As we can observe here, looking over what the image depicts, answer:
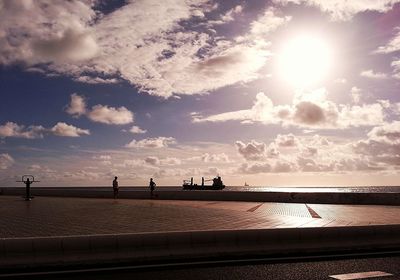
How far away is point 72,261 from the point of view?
927 cm

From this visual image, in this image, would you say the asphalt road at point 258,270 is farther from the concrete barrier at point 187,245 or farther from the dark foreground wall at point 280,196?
the dark foreground wall at point 280,196

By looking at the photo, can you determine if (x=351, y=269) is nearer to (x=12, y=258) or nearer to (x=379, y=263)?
(x=379, y=263)

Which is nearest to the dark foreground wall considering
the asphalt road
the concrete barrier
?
the concrete barrier

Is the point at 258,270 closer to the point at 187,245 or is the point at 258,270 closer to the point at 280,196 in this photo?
the point at 187,245

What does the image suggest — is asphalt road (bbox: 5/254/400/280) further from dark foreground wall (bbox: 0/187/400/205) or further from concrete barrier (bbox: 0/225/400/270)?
dark foreground wall (bbox: 0/187/400/205)

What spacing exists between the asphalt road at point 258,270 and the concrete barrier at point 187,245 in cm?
79

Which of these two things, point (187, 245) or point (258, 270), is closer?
point (258, 270)

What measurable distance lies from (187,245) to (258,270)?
1.88m

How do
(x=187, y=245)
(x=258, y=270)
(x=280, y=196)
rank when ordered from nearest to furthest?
(x=258, y=270) < (x=187, y=245) < (x=280, y=196)

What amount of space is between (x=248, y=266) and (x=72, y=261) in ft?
11.4

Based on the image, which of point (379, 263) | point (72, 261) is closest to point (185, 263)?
point (72, 261)

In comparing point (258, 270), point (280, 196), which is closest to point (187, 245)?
point (258, 270)

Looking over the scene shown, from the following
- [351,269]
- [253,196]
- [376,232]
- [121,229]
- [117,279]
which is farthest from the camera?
[253,196]

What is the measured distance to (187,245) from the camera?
398 inches
